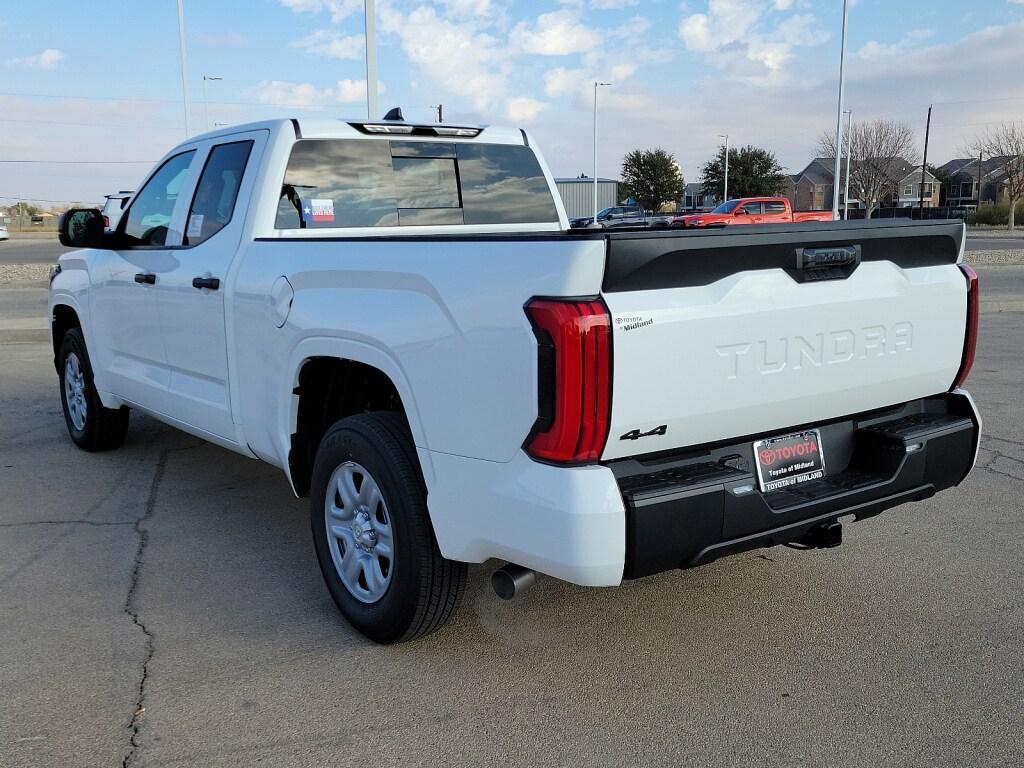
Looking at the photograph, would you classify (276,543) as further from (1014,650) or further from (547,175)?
(1014,650)

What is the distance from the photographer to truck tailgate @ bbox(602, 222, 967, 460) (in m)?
2.69

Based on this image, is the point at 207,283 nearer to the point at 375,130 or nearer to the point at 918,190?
the point at 375,130

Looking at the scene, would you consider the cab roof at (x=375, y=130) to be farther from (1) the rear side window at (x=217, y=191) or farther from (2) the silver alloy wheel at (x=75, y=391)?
(2) the silver alloy wheel at (x=75, y=391)

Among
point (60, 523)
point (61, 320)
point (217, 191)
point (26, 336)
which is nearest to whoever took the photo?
point (217, 191)

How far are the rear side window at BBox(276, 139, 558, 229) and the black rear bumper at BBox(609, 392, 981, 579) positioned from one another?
2.43 metres

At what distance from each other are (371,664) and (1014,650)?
2318mm

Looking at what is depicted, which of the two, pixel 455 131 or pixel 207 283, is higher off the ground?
pixel 455 131

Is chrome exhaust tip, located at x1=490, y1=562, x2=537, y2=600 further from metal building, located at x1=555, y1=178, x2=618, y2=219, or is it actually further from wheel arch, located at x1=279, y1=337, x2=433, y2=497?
metal building, located at x1=555, y1=178, x2=618, y2=219

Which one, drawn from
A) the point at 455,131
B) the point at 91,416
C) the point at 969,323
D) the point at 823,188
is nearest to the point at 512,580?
the point at 969,323

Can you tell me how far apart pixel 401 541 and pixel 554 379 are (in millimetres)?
965

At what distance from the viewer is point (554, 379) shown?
2604 millimetres

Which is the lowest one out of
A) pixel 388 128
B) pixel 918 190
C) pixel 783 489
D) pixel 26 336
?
pixel 26 336

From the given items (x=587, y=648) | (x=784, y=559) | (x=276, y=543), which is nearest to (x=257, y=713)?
(x=587, y=648)

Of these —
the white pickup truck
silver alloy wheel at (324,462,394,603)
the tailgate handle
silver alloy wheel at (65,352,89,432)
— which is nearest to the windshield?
silver alloy wheel at (65,352,89,432)
